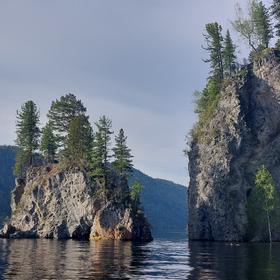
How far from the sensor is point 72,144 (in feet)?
368

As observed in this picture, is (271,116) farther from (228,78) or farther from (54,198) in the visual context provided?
(54,198)

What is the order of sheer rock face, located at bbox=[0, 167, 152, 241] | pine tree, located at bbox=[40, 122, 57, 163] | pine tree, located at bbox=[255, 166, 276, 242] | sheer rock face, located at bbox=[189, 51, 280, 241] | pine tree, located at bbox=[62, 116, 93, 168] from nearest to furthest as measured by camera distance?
pine tree, located at bbox=[255, 166, 276, 242] → sheer rock face, located at bbox=[0, 167, 152, 241] → sheer rock face, located at bbox=[189, 51, 280, 241] → pine tree, located at bbox=[62, 116, 93, 168] → pine tree, located at bbox=[40, 122, 57, 163]

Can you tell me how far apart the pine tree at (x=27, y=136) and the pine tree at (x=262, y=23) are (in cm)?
6822

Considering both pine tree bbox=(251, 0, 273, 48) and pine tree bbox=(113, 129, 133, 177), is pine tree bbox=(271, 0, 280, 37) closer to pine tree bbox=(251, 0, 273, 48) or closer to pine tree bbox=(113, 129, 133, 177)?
pine tree bbox=(251, 0, 273, 48)

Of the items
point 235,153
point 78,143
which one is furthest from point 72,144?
point 235,153

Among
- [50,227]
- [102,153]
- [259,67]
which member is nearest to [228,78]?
[259,67]

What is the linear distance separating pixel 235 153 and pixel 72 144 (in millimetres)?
42144

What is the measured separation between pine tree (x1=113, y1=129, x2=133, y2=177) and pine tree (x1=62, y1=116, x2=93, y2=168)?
25.9 feet

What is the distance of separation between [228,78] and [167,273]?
87.1 meters

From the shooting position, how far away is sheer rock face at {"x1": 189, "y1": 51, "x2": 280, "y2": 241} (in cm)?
9825

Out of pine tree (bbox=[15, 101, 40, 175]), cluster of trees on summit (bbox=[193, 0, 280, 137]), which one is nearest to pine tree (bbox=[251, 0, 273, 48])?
cluster of trees on summit (bbox=[193, 0, 280, 137])

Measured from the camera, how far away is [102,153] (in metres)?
103

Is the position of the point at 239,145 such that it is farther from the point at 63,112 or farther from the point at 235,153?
the point at 63,112

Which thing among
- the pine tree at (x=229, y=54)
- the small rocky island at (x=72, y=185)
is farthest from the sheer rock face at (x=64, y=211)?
the pine tree at (x=229, y=54)
